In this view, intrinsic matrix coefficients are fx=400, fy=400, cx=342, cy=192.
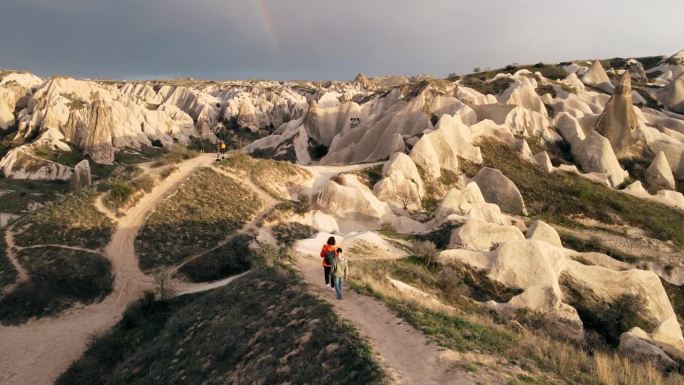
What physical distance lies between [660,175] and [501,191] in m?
24.9

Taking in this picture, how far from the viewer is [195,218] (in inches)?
1340

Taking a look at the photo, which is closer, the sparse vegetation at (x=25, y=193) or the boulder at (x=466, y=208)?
the boulder at (x=466, y=208)

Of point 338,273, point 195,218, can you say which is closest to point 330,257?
point 338,273

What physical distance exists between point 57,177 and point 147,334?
223 feet

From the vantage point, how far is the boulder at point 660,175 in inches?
2037

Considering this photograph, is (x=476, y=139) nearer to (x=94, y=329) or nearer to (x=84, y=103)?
(x=94, y=329)

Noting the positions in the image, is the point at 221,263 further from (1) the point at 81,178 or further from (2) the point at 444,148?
(1) the point at 81,178

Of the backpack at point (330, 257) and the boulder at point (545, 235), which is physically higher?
the backpack at point (330, 257)

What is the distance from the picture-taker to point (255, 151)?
81.1 meters

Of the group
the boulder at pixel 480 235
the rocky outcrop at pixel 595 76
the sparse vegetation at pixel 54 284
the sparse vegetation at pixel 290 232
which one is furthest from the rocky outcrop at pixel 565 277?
the rocky outcrop at pixel 595 76

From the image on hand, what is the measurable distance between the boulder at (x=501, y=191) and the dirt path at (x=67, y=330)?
35.3m

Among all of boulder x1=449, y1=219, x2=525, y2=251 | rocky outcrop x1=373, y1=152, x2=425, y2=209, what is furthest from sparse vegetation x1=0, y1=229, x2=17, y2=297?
rocky outcrop x1=373, y1=152, x2=425, y2=209

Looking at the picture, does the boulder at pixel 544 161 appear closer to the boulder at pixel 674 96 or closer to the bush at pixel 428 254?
the bush at pixel 428 254

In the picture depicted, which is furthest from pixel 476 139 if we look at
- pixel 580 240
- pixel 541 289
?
pixel 541 289
